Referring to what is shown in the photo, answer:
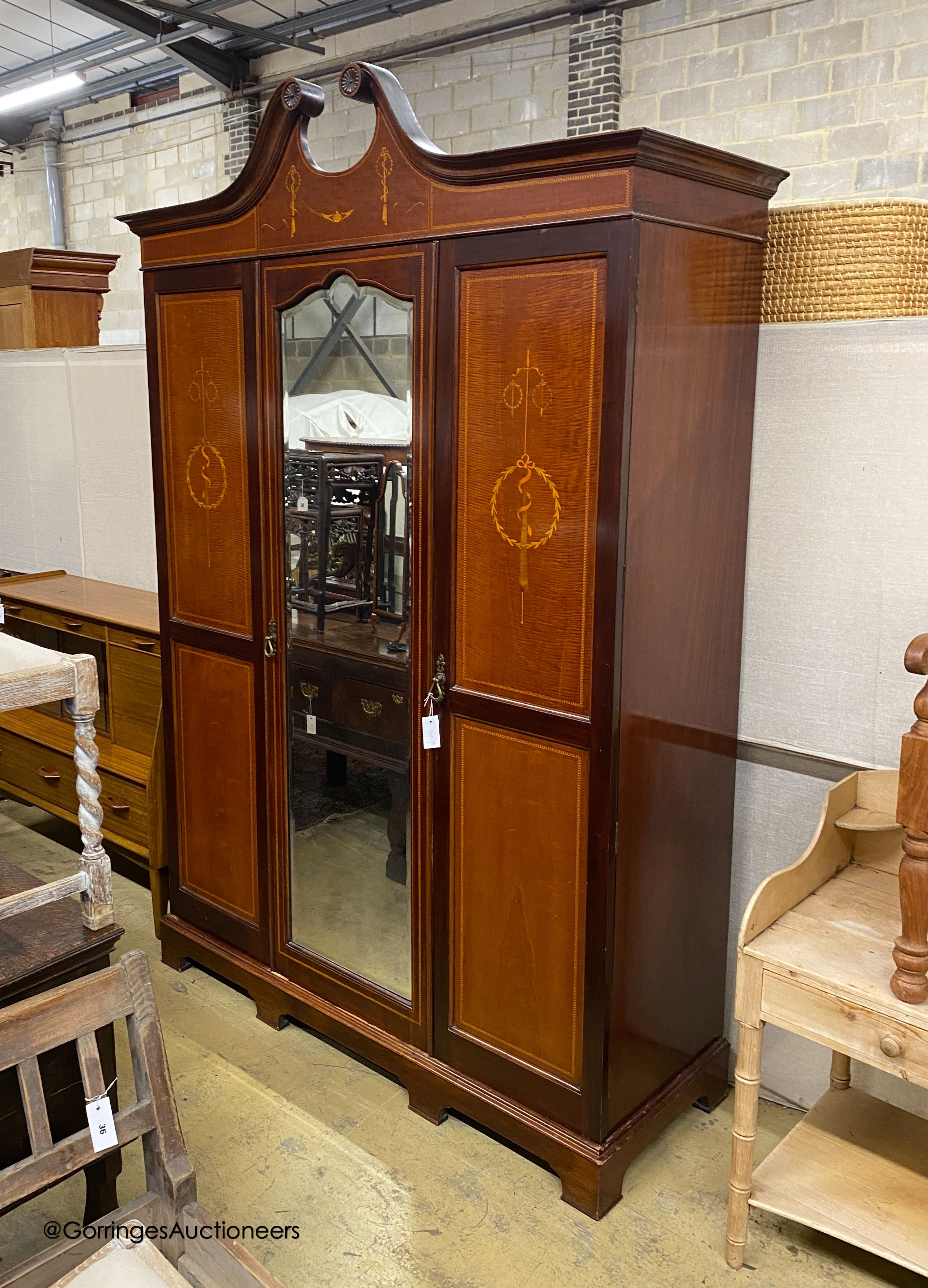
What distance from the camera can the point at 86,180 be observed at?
1010 cm

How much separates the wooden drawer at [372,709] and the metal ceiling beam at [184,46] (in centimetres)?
588

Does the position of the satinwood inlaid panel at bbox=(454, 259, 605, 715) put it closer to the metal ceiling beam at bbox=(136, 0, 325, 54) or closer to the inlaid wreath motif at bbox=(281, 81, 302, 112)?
the inlaid wreath motif at bbox=(281, 81, 302, 112)

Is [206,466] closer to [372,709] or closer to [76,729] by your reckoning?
[372,709]

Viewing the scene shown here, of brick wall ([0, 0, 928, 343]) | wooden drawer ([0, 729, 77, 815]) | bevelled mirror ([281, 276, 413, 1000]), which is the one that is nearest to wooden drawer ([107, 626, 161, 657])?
wooden drawer ([0, 729, 77, 815])

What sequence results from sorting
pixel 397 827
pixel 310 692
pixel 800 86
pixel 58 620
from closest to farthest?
pixel 397 827 < pixel 310 692 < pixel 58 620 < pixel 800 86

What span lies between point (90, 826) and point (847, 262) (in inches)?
Answer: 82.0

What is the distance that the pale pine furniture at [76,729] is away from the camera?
2.06 m

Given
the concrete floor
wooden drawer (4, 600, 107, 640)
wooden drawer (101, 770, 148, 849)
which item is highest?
wooden drawer (4, 600, 107, 640)

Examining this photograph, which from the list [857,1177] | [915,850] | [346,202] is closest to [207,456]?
[346,202]

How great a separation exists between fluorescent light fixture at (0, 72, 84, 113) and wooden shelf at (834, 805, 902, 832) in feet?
21.8

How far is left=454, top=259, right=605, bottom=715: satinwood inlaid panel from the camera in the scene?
86.0 inches

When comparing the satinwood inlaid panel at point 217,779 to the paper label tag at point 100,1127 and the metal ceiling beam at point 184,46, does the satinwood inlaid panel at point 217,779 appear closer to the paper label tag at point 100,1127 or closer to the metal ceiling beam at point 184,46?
the paper label tag at point 100,1127

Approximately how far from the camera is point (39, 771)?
4.38 metres

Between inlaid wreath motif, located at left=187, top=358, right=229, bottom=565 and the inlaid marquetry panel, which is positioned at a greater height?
the inlaid marquetry panel
